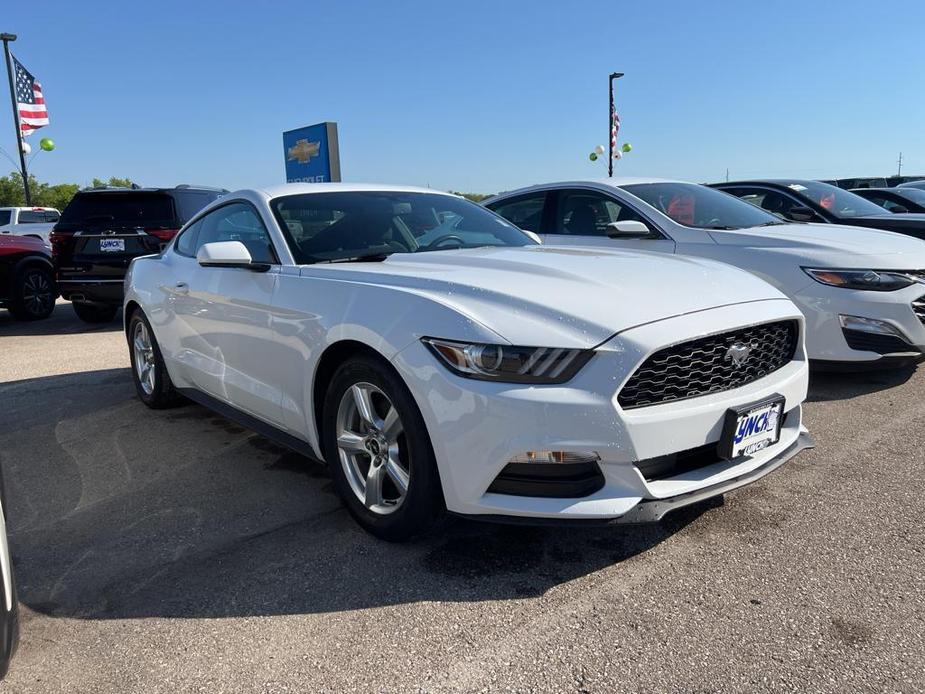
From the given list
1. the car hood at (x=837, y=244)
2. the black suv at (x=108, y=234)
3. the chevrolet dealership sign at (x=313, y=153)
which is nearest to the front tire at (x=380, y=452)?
the car hood at (x=837, y=244)

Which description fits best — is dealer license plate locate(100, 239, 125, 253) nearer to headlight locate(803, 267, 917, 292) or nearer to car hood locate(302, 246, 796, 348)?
car hood locate(302, 246, 796, 348)

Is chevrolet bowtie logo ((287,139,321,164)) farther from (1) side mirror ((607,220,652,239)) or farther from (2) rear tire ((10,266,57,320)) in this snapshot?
(1) side mirror ((607,220,652,239))

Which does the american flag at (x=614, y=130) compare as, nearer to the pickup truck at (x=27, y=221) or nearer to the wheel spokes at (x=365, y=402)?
the pickup truck at (x=27, y=221)

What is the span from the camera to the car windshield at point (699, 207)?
5.79 metres

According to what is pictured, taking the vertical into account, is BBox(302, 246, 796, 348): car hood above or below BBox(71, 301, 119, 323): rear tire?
above

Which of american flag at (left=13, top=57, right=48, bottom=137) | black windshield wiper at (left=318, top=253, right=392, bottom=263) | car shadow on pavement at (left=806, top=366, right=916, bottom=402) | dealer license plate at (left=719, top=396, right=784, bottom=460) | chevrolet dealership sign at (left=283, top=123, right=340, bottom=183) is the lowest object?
car shadow on pavement at (left=806, top=366, right=916, bottom=402)

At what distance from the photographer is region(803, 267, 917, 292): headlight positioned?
476 cm

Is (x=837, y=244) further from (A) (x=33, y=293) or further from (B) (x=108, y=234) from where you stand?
(A) (x=33, y=293)

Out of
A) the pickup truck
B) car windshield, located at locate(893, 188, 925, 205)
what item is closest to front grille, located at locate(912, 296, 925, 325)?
car windshield, located at locate(893, 188, 925, 205)

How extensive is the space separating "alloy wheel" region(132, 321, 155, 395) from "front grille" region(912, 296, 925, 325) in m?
5.11

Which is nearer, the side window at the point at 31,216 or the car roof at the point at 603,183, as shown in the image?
the car roof at the point at 603,183

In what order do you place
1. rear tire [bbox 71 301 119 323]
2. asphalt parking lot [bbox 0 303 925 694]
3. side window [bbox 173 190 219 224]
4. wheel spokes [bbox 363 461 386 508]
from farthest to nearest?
rear tire [bbox 71 301 119 323] < side window [bbox 173 190 219 224] < wheel spokes [bbox 363 461 386 508] < asphalt parking lot [bbox 0 303 925 694]

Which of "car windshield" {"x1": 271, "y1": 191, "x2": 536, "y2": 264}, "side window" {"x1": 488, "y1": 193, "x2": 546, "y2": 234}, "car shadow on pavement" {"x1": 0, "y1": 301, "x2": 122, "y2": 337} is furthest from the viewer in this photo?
"car shadow on pavement" {"x1": 0, "y1": 301, "x2": 122, "y2": 337}

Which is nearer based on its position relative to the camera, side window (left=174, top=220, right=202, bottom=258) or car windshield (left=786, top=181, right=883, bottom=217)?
side window (left=174, top=220, right=202, bottom=258)
